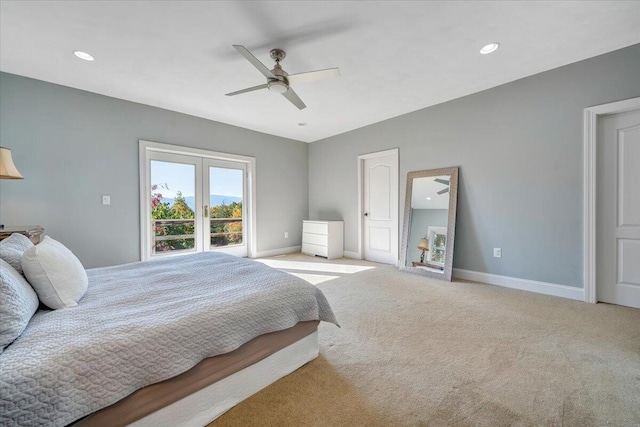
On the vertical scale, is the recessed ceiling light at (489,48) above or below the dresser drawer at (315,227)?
above

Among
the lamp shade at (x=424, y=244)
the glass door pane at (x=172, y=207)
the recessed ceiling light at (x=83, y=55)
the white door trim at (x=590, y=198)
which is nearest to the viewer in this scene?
the recessed ceiling light at (x=83, y=55)

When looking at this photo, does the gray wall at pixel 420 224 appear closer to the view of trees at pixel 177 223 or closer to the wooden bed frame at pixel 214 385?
the wooden bed frame at pixel 214 385

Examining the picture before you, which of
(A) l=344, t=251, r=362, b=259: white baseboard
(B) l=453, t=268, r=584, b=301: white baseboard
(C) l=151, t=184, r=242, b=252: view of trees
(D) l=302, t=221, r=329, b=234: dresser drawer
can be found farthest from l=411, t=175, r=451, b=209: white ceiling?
(C) l=151, t=184, r=242, b=252: view of trees

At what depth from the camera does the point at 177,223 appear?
14.0 feet

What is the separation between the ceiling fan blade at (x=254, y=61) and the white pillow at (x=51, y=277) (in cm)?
172

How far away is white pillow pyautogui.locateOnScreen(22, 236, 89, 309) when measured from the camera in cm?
133

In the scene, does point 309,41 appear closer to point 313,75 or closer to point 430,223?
point 313,75

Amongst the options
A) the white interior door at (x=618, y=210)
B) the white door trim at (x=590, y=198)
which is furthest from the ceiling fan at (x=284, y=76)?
the white interior door at (x=618, y=210)

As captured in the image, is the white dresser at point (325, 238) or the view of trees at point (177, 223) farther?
the white dresser at point (325, 238)

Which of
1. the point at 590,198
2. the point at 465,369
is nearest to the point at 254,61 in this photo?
the point at 465,369

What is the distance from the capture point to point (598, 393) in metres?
1.47

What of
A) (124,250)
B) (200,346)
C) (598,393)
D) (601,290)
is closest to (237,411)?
(200,346)

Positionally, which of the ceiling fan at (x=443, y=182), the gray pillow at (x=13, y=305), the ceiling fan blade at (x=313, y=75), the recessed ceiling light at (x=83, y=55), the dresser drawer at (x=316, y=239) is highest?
the recessed ceiling light at (x=83, y=55)

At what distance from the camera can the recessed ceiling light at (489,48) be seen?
247cm
